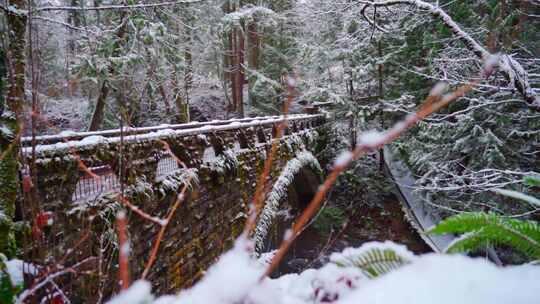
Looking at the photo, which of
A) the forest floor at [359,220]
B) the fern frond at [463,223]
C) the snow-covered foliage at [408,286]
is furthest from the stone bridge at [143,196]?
the forest floor at [359,220]

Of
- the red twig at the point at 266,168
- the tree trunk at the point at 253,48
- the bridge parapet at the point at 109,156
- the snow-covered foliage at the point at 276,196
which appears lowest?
the snow-covered foliage at the point at 276,196

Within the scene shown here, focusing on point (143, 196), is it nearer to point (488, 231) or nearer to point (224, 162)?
point (224, 162)

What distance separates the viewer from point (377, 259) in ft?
3.03

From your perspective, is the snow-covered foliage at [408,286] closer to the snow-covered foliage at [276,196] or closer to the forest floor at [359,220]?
the snow-covered foliage at [276,196]

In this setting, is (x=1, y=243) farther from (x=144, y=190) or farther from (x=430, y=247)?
(x=430, y=247)

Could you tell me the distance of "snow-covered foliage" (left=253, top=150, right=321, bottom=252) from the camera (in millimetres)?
6805

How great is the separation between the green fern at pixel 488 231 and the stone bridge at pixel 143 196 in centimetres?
64

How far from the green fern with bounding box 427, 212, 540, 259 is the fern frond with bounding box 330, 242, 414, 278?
0.69 ft

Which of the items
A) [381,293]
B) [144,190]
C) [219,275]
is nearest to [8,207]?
[144,190]

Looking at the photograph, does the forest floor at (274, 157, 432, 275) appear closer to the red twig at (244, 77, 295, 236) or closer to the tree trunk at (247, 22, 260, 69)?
the tree trunk at (247, 22, 260, 69)

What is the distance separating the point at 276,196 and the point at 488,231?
7116 mm

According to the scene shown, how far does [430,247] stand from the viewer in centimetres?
1041

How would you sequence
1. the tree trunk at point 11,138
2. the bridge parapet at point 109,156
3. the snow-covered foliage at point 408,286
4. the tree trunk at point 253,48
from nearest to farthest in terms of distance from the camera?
the snow-covered foliage at point 408,286
the tree trunk at point 11,138
the bridge parapet at point 109,156
the tree trunk at point 253,48

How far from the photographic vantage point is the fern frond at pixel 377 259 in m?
0.92
